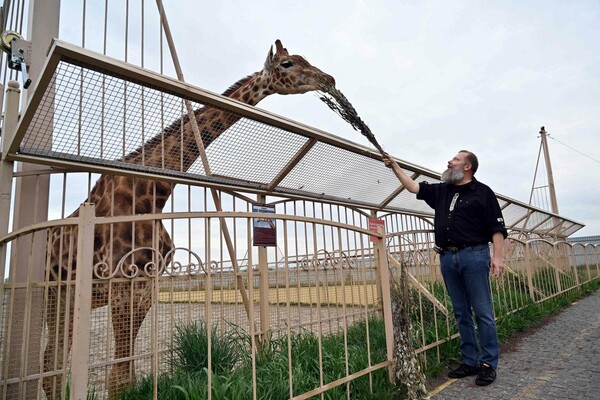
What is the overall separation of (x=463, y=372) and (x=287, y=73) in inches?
146

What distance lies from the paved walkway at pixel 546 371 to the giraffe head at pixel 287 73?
3.48m

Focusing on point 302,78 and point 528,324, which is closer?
point 302,78

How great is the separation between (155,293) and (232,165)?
1810mm

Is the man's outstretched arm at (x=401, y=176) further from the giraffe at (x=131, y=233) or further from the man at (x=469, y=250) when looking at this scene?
the giraffe at (x=131, y=233)

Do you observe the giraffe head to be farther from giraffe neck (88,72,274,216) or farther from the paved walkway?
the paved walkway

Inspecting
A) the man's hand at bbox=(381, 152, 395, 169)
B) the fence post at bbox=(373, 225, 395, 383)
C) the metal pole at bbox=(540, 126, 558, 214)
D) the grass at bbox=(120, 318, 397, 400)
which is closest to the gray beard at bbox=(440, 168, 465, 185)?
the man's hand at bbox=(381, 152, 395, 169)

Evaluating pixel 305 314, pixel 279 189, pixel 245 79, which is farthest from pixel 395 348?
pixel 245 79

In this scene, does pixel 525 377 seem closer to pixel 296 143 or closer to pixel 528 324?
pixel 528 324

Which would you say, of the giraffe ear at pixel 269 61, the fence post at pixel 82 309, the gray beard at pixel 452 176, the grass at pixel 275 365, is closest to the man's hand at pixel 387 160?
the gray beard at pixel 452 176

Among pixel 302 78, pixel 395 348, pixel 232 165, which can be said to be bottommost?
pixel 395 348

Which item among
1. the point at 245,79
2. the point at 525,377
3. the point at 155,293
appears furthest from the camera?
the point at 245,79

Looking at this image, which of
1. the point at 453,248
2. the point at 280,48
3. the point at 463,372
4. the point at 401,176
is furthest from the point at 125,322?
the point at 280,48

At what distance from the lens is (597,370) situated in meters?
3.83

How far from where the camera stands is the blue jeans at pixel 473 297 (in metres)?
3.72
